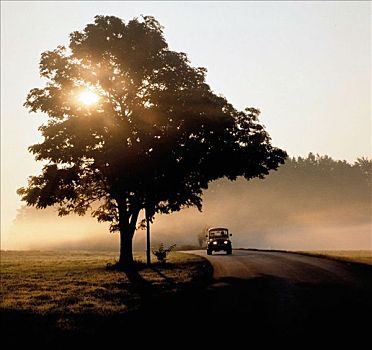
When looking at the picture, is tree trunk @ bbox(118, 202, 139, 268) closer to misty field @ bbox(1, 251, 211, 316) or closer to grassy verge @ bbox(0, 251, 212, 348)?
misty field @ bbox(1, 251, 211, 316)

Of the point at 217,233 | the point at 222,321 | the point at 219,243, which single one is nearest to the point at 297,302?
the point at 222,321

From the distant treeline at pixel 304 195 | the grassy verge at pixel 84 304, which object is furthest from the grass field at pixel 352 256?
the distant treeline at pixel 304 195

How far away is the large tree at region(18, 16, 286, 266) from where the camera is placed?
99.8 ft

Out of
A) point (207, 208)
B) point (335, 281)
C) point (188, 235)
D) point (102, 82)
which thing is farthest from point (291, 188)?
point (335, 281)

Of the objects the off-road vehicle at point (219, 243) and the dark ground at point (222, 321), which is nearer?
the dark ground at point (222, 321)

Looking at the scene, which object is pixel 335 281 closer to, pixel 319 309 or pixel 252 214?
pixel 319 309

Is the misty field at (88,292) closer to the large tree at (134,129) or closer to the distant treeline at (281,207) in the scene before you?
the large tree at (134,129)

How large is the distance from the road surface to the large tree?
998 cm

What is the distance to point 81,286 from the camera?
21.6m

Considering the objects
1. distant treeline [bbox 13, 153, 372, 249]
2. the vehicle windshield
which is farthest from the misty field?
distant treeline [bbox 13, 153, 372, 249]

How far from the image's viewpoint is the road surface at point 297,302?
1020 centimetres

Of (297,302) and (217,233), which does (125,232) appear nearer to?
(217,233)

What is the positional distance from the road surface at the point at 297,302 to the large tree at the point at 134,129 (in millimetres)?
9979

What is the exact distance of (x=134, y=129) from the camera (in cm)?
3191
